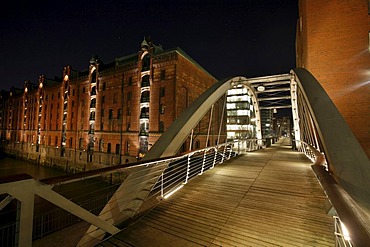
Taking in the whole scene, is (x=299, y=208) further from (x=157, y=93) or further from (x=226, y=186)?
(x=157, y=93)

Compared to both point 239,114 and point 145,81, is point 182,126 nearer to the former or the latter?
point 145,81

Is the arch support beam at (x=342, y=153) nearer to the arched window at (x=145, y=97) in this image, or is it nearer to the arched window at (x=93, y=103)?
the arched window at (x=145, y=97)

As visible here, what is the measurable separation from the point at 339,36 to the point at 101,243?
13807mm

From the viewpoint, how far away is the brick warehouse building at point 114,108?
2170 cm

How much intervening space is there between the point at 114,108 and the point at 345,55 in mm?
24902

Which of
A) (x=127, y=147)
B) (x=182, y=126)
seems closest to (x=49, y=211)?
(x=182, y=126)

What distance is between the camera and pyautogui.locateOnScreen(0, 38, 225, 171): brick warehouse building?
2170cm

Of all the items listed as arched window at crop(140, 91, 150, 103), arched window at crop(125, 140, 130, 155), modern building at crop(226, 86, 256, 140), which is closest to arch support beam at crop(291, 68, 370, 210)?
arched window at crop(140, 91, 150, 103)

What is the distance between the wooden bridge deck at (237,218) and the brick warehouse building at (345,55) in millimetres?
6741

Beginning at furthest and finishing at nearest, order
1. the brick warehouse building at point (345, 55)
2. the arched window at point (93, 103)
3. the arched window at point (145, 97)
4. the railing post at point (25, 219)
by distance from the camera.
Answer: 1. the arched window at point (93, 103)
2. the arched window at point (145, 97)
3. the brick warehouse building at point (345, 55)
4. the railing post at point (25, 219)

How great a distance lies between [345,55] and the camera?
9547mm

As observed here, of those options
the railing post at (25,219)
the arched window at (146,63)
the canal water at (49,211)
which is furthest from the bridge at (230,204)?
the arched window at (146,63)

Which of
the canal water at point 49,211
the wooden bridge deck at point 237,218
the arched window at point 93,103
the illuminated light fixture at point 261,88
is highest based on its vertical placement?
the arched window at point 93,103

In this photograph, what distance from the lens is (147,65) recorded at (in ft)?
77.2
